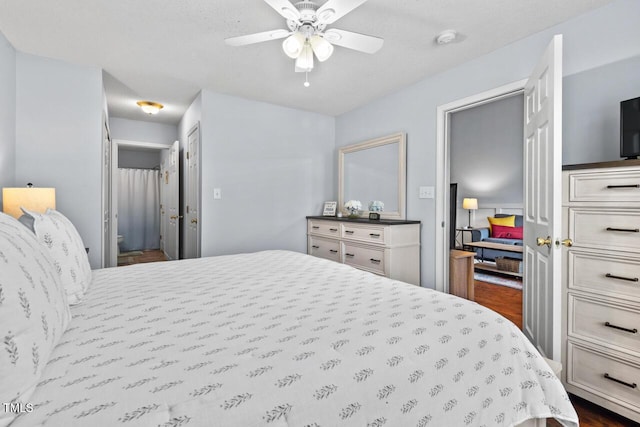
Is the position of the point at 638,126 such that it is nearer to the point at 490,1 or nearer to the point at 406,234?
the point at 490,1

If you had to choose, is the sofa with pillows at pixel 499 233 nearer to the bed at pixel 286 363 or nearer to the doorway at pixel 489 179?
the doorway at pixel 489 179

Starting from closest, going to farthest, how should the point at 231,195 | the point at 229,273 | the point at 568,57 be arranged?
1. the point at 229,273
2. the point at 568,57
3. the point at 231,195

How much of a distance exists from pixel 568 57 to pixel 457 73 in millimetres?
854

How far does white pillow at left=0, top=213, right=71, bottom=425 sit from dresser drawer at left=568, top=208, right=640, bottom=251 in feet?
7.48

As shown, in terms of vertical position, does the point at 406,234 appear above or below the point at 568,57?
below

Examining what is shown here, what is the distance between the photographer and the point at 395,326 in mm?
1000

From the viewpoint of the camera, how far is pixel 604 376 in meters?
1.61

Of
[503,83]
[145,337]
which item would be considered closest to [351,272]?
A: [145,337]

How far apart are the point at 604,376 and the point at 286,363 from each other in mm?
1829

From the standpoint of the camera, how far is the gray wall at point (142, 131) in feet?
15.2

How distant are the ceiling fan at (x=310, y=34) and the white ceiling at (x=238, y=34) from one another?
24cm

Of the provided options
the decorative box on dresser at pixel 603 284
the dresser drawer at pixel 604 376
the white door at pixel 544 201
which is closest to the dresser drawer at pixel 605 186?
the decorative box on dresser at pixel 603 284
